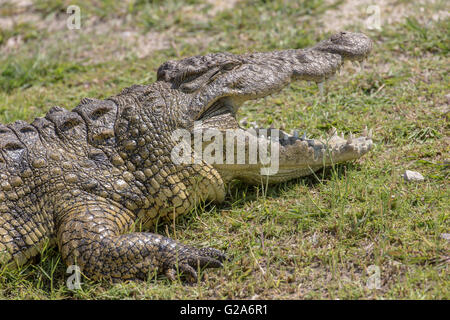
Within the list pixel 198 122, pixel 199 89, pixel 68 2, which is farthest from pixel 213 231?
pixel 68 2

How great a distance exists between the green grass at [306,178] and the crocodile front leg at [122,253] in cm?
9

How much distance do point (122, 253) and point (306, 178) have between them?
67.2 inches

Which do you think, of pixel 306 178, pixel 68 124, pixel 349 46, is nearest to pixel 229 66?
pixel 349 46

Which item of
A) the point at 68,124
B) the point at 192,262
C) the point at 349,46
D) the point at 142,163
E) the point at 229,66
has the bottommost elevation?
the point at 192,262

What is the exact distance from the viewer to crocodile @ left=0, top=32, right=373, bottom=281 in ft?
13.0

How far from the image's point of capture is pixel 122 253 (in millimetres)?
3873

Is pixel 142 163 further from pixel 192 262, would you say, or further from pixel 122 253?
pixel 192 262

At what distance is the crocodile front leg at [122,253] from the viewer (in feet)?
12.7

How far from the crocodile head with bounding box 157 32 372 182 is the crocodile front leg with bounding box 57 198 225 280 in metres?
0.82

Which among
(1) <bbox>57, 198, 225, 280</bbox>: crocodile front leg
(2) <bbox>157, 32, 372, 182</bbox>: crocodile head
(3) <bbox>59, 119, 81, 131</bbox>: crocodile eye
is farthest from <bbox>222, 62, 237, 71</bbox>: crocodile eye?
(1) <bbox>57, 198, 225, 280</bbox>: crocodile front leg

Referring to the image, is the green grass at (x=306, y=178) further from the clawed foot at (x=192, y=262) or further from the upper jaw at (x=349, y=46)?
the upper jaw at (x=349, y=46)

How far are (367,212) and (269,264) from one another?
2.75ft

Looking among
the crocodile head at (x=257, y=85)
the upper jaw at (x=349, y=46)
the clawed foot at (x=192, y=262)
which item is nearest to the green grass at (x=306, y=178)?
the clawed foot at (x=192, y=262)

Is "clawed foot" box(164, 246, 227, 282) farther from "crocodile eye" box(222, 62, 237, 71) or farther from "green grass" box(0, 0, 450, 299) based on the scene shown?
"crocodile eye" box(222, 62, 237, 71)
